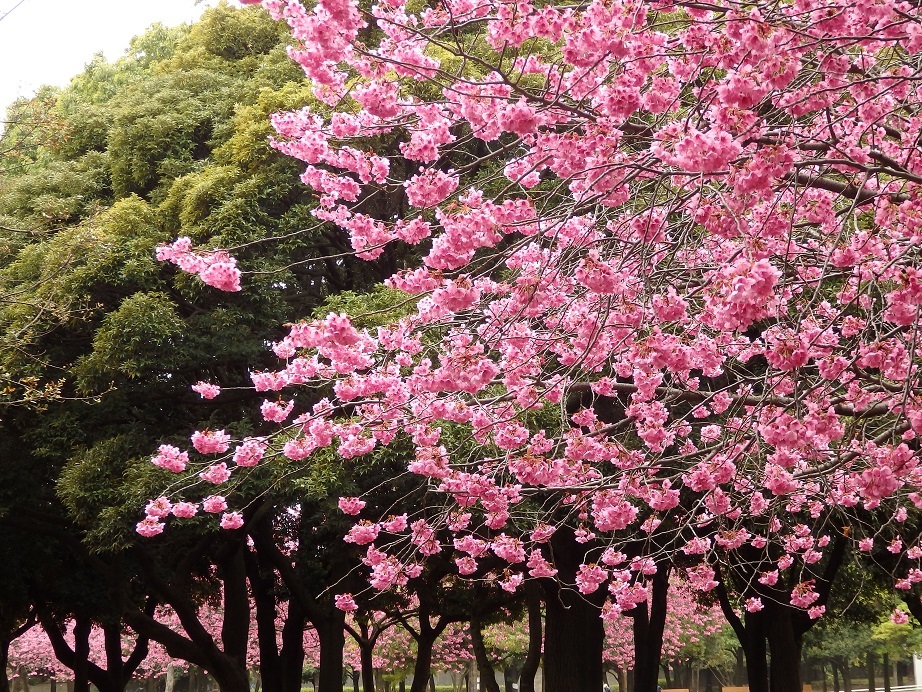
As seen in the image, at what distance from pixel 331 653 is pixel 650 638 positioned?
18.8 ft

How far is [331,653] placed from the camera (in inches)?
575

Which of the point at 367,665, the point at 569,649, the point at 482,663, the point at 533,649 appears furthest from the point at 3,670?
the point at 569,649

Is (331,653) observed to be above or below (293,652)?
above

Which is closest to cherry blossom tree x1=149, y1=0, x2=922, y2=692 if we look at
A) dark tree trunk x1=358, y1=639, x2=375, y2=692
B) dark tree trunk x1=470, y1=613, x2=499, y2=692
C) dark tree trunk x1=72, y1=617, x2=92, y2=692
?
dark tree trunk x1=72, y1=617, x2=92, y2=692

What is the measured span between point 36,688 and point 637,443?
182 feet

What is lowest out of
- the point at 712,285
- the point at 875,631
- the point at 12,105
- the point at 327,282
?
the point at 875,631

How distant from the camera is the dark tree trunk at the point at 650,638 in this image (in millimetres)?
16141

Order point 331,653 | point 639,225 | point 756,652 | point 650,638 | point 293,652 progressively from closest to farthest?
point 639,225
point 331,653
point 756,652
point 293,652
point 650,638

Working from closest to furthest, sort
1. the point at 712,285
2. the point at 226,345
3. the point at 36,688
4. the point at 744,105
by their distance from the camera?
the point at 744,105, the point at 712,285, the point at 226,345, the point at 36,688

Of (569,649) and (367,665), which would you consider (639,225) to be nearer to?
(569,649)

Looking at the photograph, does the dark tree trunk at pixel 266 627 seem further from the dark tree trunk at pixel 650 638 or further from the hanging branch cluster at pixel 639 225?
the hanging branch cluster at pixel 639 225

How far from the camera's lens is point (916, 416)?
4.69m

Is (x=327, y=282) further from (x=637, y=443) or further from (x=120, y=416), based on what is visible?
(x=637, y=443)

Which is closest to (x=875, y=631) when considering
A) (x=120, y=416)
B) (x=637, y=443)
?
(x=637, y=443)
